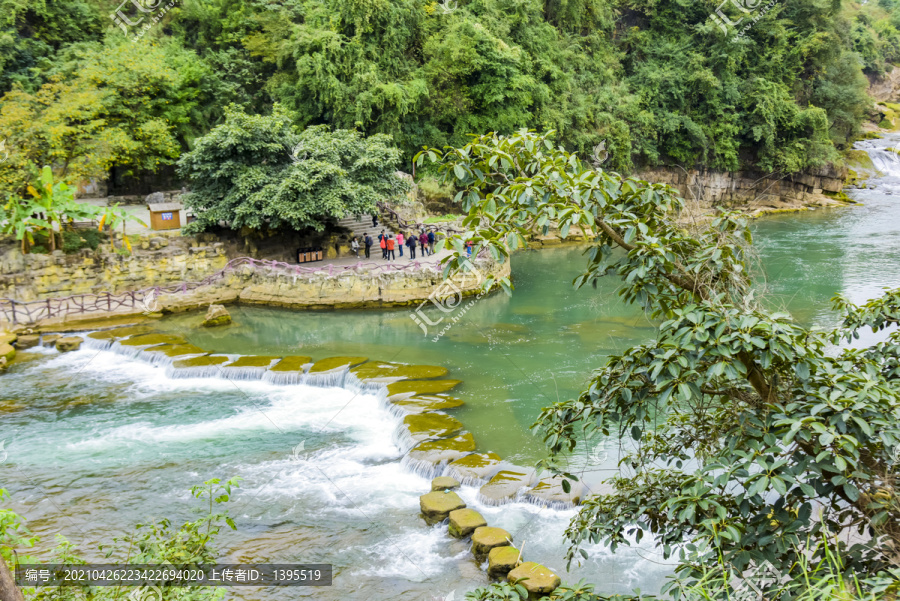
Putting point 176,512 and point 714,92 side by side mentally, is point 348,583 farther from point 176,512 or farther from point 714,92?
point 714,92

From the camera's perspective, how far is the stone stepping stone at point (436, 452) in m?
10.5

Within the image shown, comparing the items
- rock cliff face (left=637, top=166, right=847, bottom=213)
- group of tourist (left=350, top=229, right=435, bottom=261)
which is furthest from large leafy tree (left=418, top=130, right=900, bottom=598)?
rock cliff face (left=637, top=166, right=847, bottom=213)

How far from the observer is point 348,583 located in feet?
26.1

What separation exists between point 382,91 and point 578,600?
24.1 meters

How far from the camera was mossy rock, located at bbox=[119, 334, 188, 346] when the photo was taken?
16.2 m

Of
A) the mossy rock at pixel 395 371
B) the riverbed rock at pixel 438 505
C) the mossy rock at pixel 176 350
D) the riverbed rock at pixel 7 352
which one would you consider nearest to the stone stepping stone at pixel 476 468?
the riverbed rock at pixel 438 505

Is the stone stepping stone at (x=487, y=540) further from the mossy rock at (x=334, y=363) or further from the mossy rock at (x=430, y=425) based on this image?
the mossy rock at (x=334, y=363)

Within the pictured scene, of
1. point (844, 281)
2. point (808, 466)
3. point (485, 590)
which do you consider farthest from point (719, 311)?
point (844, 281)

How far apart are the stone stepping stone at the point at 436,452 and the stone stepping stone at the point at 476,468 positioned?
192mm

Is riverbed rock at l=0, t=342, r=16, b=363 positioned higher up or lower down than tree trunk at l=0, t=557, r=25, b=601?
lower down

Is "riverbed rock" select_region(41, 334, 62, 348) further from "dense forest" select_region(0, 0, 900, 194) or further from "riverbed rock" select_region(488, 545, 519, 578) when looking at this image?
"riverbed rock" select_region(488, 545, 519, 578)

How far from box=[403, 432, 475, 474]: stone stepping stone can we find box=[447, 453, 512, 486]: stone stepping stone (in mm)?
192

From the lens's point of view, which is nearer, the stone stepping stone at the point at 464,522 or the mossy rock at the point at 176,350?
the stone stepping stone at the point at 464,522

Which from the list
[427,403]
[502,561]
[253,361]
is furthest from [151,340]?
[502,561]
